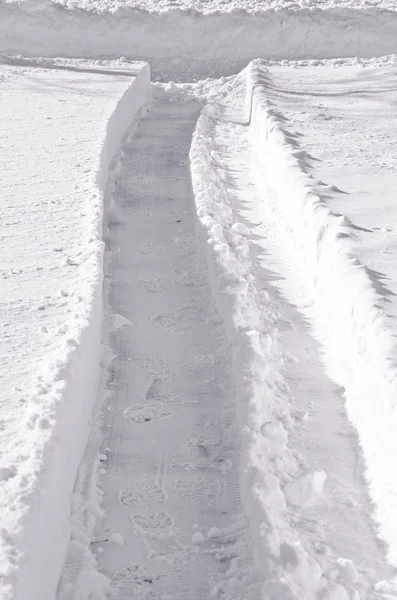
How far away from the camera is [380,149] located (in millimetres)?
6562

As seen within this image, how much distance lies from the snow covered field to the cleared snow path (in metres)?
0.01

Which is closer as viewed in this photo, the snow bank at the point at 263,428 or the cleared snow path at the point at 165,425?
the snow bank at the point at 263,428

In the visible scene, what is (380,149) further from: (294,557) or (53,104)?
(294,557)

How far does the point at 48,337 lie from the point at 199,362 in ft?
2.50

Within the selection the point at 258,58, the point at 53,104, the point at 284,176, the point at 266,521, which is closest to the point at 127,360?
the point at 266,521

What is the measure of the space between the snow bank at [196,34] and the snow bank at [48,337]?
6.36 meters

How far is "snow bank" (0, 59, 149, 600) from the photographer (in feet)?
7.29

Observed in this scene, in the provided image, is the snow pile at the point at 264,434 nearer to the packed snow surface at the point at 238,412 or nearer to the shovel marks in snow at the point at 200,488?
the packed snow surface at the point at 238,412

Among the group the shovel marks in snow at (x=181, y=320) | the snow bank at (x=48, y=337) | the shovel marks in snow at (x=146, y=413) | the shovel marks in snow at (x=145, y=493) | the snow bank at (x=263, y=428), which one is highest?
the snow bank at (x=48, y=337)

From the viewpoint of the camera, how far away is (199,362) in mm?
3715

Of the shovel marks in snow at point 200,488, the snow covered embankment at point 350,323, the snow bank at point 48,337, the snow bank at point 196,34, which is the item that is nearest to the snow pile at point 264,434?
the shovel marks in snow at point 200,488

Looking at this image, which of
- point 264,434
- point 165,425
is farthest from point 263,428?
point 165,425

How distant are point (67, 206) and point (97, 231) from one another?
1.86 ft

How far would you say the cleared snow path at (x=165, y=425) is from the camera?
99.3 inches
